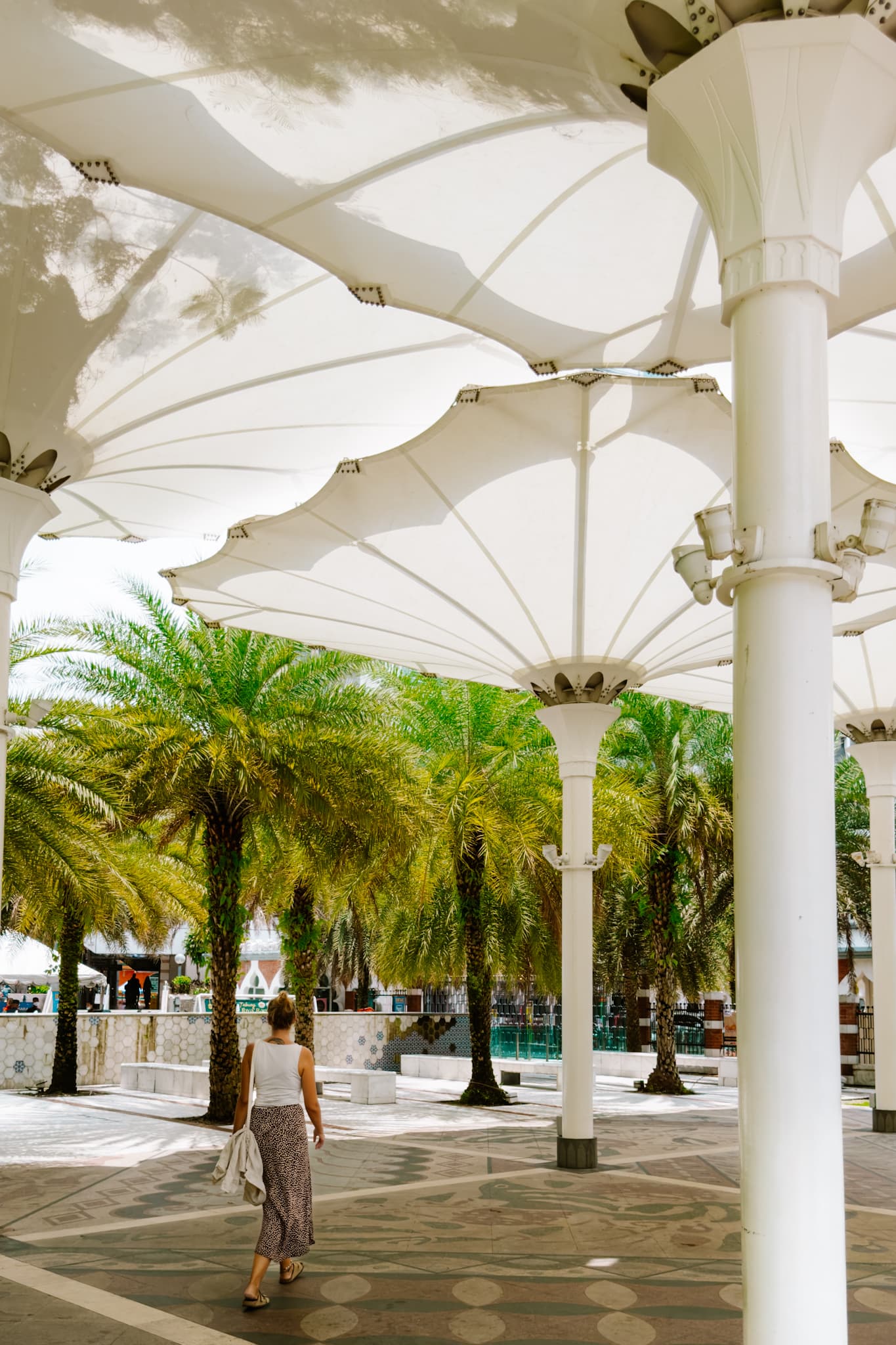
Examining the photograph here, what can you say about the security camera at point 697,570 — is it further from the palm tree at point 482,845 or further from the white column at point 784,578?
the palm tree at point 482,845

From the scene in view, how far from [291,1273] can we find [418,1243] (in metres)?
1.83

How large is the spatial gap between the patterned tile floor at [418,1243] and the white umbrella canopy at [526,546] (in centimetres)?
616

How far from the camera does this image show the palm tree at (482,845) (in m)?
23.5

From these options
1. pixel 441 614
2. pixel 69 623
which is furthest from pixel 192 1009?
pixel 441 614

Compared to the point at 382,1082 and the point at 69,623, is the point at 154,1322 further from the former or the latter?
the point at 382,1082

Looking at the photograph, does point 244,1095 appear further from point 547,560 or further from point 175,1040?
point 175,1040

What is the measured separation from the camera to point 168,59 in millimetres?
7379

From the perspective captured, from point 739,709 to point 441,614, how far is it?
11.9 meters

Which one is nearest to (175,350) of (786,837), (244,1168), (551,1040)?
(244,1168)

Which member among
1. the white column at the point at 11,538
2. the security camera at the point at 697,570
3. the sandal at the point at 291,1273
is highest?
the white column at the point at 11,538

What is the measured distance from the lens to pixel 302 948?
80.6ft

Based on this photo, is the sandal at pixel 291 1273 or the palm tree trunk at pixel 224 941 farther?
the palm tree trunk at pixel 224 941

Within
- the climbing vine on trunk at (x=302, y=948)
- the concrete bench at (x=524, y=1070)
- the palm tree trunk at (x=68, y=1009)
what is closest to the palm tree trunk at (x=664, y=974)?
the concrete bench at (x=524, y=1070)

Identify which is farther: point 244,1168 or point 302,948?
point 302,948
